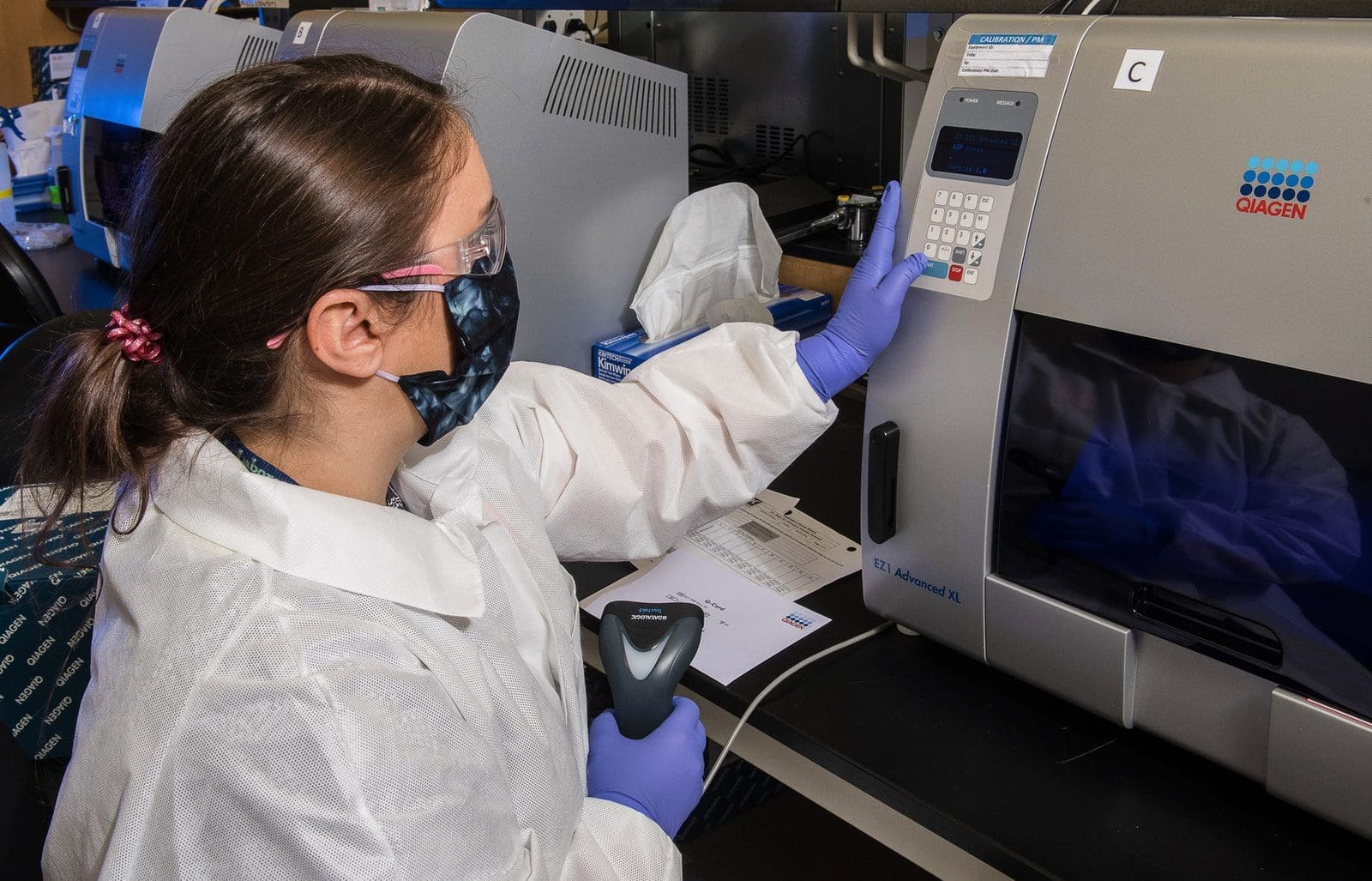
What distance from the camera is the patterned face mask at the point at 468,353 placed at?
80cm

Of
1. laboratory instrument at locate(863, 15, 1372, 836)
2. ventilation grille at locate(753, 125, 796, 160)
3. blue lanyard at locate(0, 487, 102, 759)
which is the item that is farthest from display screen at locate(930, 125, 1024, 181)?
ventilation grille at locate(753, 125, 796, 160)

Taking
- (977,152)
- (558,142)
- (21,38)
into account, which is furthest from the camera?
(21,38)

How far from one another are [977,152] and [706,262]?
28.0 inches

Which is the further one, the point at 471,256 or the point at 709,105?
the point at 709,105

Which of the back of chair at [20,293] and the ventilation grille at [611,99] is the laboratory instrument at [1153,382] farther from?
the back of chair at [20,293]

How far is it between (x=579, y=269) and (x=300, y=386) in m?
0.71

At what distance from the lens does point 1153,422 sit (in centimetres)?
79

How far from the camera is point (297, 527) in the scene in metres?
0.71

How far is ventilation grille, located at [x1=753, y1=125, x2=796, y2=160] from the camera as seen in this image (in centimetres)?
187

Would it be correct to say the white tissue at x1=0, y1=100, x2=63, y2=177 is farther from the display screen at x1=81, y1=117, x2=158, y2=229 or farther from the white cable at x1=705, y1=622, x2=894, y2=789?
the white cable at x1=705, y1=622, x2=894, y2=789

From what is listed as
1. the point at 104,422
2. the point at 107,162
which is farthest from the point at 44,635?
the point at 107,162

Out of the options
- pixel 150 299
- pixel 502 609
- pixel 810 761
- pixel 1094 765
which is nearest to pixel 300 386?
pixel 150 299

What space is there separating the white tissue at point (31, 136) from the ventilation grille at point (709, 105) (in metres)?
1.79

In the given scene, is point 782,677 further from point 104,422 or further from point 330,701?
point 104,422
